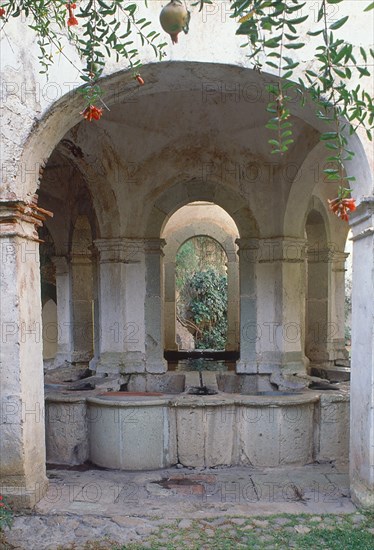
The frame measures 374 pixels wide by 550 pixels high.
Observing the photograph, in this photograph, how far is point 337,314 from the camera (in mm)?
8805

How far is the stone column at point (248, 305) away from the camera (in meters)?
6.84

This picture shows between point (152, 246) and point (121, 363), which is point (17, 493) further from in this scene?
point (152, 246)

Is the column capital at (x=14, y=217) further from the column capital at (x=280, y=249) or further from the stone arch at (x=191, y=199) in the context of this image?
the column capital at (x=280, y=249)

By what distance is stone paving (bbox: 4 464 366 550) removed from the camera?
3.61m

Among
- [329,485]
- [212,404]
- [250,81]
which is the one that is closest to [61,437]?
[212,404]

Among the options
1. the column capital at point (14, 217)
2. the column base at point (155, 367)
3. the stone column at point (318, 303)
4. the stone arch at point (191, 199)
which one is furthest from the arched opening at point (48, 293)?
the column capital at point (14, 217)

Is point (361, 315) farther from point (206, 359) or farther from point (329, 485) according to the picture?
point (206, 359)

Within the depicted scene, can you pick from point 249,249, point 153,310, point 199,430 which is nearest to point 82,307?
point 153,310

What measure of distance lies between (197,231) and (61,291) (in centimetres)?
433

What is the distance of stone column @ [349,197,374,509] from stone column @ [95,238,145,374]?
350cm

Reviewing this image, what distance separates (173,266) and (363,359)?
310 inches

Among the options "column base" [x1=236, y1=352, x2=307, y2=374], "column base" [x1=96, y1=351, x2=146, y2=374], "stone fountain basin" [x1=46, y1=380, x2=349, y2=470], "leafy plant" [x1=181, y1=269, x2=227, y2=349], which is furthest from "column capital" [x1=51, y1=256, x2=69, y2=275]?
"leafy plant" [x1=181, y1=269, x2=227, y2=349]

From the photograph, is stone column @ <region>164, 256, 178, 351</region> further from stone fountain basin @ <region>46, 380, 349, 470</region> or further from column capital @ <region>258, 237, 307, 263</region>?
stone fountain basin @ <region>46, 380, 349, 470</region>

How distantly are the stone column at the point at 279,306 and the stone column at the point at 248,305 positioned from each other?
0.08 metres
